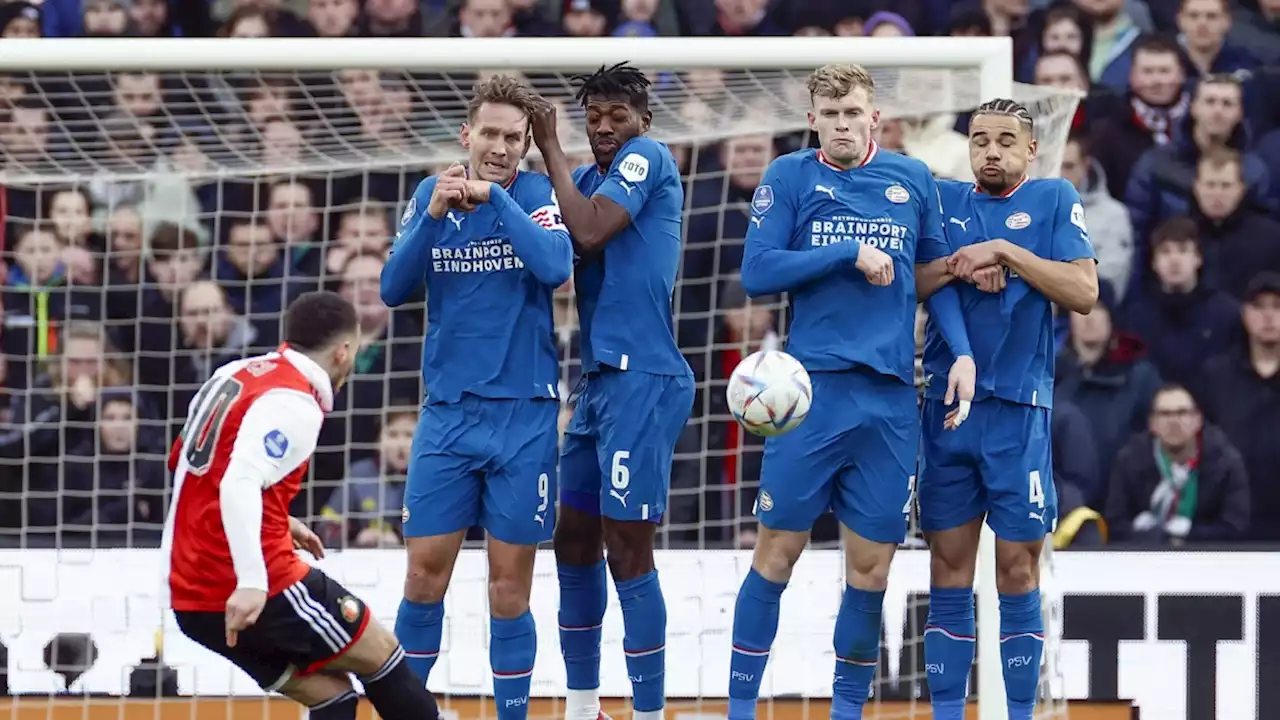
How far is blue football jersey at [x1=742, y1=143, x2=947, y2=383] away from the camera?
557cm

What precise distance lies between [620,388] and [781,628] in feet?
6.47

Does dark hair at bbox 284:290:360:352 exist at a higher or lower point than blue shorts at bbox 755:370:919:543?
higher

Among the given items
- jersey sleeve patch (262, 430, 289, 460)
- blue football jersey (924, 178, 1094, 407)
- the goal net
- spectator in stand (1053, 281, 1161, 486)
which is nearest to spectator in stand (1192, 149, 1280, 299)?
spectator in stand (1053, 281, 1161, 486)

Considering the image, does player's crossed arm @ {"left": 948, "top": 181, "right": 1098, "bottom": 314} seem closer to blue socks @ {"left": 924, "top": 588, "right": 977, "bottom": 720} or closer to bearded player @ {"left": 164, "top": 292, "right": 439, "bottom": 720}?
blue socks @ {"left": 924, "top": 588, "right": 977, "bottom": 720}

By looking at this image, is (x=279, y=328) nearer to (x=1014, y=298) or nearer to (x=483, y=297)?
(x=483, y=297)

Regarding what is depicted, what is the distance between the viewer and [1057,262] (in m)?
5.76

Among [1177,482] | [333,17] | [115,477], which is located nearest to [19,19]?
[333,17]

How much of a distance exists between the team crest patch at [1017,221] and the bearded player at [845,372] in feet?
1.10

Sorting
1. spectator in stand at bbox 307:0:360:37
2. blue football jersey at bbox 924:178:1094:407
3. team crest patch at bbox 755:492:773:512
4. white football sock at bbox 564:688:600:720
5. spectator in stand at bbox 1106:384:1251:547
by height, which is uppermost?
spectator in stand at bbox 307:0:360:37

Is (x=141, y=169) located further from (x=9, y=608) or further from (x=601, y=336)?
(x=601, y=336)

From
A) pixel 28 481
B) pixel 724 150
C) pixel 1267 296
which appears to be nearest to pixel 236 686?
pixel 28 481

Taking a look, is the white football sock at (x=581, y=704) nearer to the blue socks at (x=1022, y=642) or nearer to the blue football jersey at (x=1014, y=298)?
the blue socks at (x=1022, y=642)

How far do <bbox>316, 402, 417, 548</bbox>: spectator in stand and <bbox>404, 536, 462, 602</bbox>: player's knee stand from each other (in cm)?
229

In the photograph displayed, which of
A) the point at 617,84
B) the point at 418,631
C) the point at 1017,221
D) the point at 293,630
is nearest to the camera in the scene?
the point at 293,630
